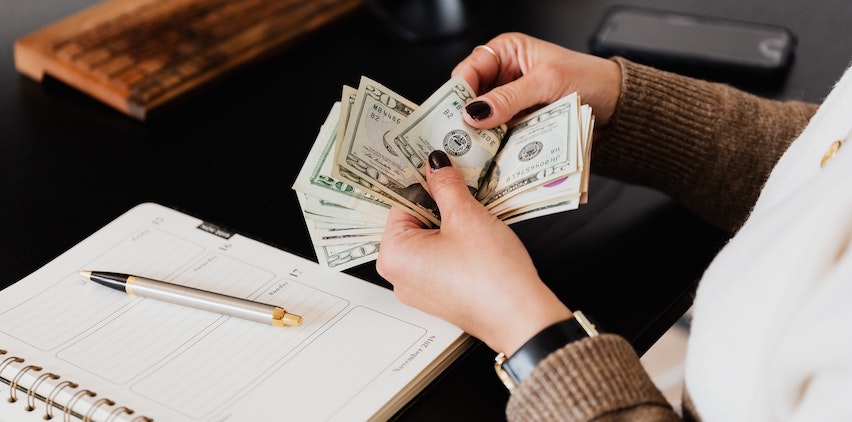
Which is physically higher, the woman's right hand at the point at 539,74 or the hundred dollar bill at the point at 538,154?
the woman's right hand at the point at 539,74

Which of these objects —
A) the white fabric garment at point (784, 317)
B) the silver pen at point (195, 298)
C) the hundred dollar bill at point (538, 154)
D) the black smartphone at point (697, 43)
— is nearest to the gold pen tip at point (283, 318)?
the silver pen at point (195, 298)

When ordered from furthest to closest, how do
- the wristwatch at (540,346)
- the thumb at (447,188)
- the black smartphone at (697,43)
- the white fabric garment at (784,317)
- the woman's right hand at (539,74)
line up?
the black smartphone at (697,43)
the woman's right hand at (539,74)
the thumb at (447,188)
the wristwatch at (540,346)
the white fabric garment at (784,317)

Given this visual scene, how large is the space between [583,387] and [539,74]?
1.29 feet

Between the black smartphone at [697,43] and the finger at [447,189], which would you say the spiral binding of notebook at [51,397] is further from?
the black smartphone at [697,43]

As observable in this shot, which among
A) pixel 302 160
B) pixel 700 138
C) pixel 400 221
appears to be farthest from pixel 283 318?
pixel 700 138

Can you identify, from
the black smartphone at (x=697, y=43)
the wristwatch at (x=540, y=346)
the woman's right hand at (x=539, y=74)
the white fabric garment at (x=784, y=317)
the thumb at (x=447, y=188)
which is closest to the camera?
the white fabric garment at (x=784, y=317)

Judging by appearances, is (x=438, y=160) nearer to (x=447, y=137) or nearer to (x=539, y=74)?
(x=447, y=137)

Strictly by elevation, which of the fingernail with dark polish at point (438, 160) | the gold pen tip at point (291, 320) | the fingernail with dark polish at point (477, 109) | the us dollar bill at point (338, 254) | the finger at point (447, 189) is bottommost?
the gold pen tip at point (291, 320)

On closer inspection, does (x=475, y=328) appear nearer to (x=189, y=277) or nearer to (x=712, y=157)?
(x=189, y=277)

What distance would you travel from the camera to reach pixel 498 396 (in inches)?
29.0

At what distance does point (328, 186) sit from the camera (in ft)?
2.73

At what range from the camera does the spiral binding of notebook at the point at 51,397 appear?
681mm

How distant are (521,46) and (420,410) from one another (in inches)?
17.7

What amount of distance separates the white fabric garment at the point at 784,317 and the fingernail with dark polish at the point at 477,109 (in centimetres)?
29
